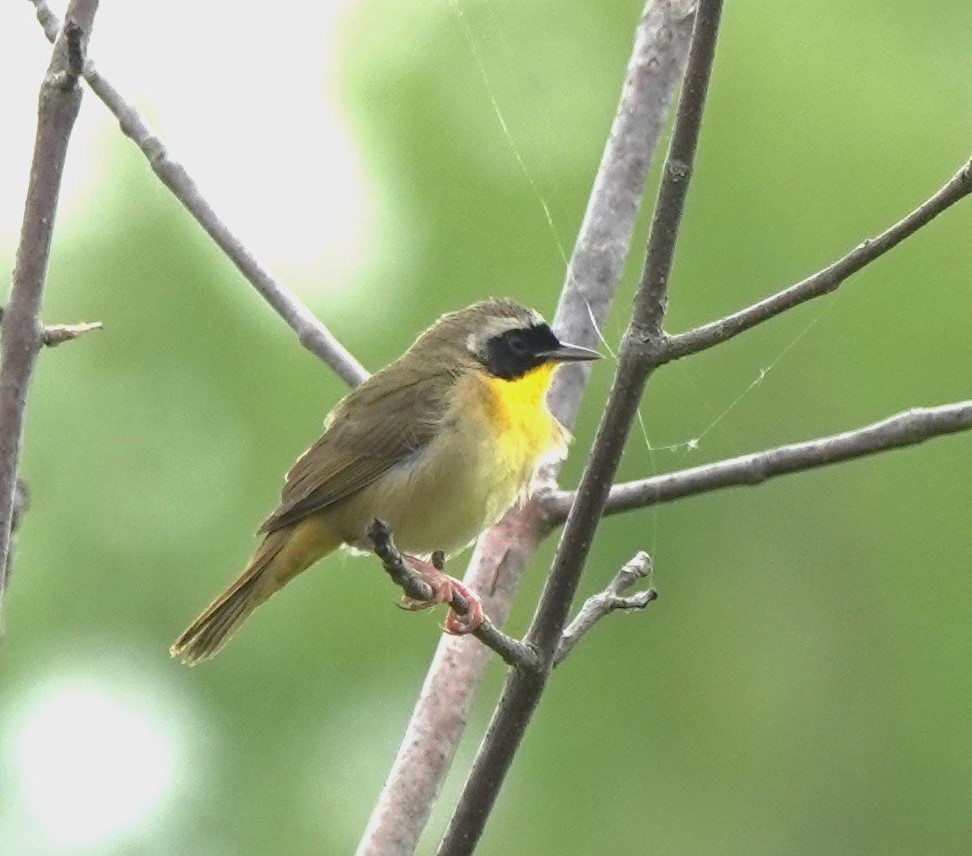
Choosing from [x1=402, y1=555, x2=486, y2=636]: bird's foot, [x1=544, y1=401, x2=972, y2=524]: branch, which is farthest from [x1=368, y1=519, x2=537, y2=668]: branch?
[x1=544, y1=401, x2=972, y2=524]: branch

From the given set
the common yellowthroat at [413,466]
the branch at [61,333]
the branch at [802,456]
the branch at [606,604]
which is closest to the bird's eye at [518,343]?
the common yellowthroat at [413,466]

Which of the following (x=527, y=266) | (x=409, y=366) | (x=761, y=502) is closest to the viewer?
(x=409, y=366)

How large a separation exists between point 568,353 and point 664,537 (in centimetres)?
316

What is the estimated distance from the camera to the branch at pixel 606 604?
2236 millimetres

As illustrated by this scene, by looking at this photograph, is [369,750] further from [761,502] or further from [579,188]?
[579,188]

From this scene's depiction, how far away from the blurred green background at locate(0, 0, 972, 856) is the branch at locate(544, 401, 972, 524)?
3.38m

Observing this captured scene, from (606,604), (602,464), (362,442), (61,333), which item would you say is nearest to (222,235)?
(362,442)

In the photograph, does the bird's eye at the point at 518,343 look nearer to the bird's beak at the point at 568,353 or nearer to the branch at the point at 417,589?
the bird's beak at the point at 568,353

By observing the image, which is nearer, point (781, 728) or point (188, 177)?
point (188, 177)

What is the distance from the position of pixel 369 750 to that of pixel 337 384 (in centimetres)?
141

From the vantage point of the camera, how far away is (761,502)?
6.55m

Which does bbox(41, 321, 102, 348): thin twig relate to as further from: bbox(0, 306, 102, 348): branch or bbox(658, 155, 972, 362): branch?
bbox(658, 155, 972, 362): branch

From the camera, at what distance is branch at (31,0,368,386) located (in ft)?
9.20

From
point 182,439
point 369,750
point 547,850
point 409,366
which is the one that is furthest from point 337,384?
point 409,366
